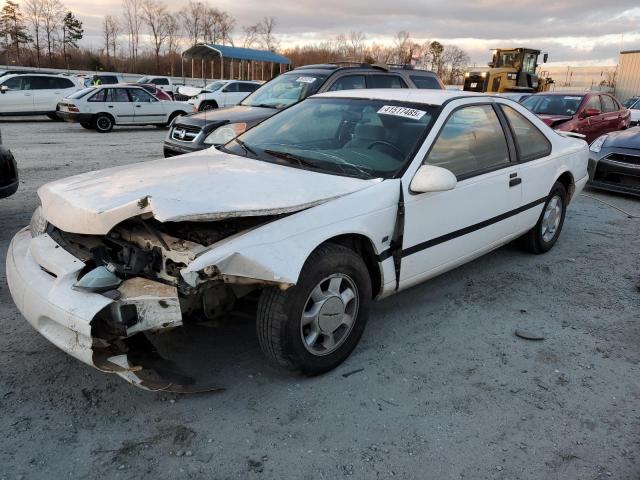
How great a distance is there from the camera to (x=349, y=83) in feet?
26.6

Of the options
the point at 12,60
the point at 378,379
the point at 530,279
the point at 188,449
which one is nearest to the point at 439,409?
the point at 378,379

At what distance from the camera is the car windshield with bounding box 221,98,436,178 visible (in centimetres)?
340

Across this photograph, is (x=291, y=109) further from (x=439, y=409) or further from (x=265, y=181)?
(x=439, y=409)

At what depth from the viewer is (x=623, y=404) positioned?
2869mm

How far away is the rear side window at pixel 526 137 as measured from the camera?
435 centimetres

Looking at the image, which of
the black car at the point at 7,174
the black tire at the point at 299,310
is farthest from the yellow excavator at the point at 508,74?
the black tire at the point at 299,310

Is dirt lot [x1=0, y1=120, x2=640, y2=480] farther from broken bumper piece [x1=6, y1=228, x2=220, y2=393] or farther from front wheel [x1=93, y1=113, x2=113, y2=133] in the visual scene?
front wheel [x1=93, y1=113, x2=113, y2=133]

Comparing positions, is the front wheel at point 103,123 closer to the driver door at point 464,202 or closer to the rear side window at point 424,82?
the rear side window at point 424,82

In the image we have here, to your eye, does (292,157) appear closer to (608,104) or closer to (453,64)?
(608,104)

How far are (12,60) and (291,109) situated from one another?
56.7m

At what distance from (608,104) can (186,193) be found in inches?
474

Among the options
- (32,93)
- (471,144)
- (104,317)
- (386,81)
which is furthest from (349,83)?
(32,93)

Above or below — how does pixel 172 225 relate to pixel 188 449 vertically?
above

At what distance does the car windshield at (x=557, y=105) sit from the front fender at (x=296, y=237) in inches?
367
